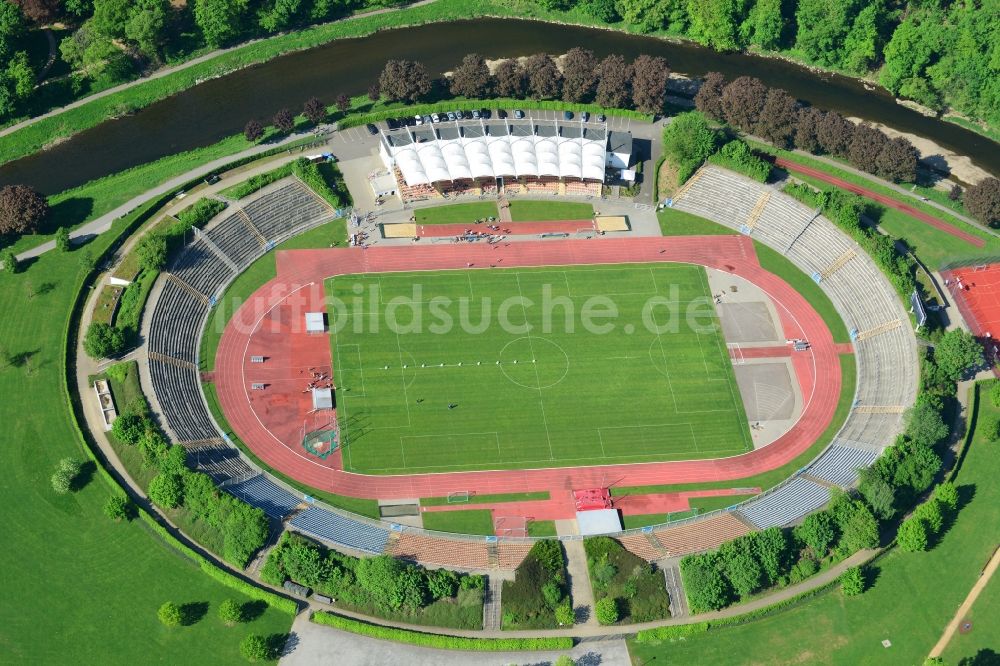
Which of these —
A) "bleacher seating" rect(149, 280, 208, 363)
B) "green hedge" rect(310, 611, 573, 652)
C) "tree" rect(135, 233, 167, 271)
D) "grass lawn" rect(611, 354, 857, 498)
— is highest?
"tree" rect(135, 233, 167, 271)

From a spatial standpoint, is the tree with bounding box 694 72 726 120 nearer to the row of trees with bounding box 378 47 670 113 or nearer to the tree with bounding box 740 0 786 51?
the row of trees with bounding box 378 47 670 113

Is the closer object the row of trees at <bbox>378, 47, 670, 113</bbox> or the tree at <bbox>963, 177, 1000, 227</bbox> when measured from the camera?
the tree at <bbox>963, 177, 1000, 227</bbox>

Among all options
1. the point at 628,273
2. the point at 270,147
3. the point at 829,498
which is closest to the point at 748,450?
the point at 829,498

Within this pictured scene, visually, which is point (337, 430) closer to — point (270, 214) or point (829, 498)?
point (270, 214)

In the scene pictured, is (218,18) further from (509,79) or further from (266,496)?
(266,496)

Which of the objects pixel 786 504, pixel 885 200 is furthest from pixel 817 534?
pixel 885 200

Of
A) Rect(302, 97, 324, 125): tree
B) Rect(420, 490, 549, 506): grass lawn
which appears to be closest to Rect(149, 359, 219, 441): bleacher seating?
Rect(420, 490, 549, 506): grass lawn

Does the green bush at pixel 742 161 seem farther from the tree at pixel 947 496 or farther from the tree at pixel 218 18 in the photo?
the tree at pixel 218 18
